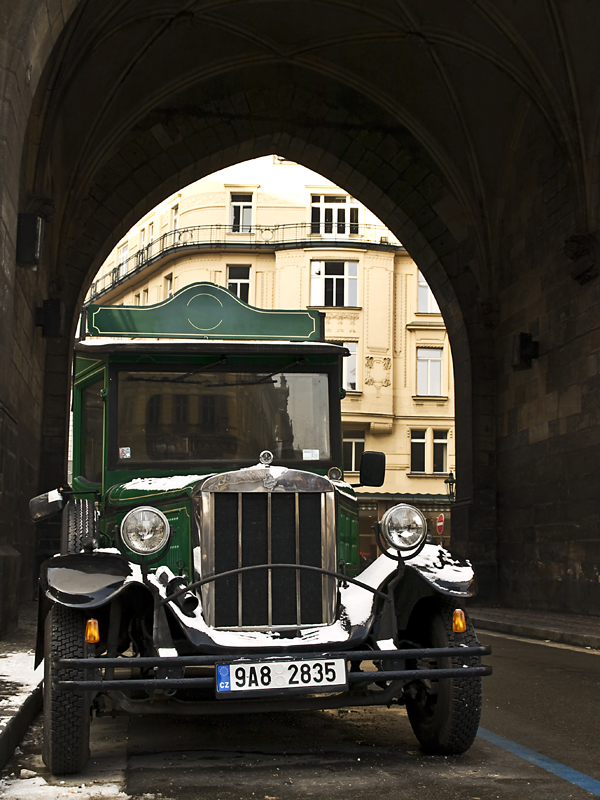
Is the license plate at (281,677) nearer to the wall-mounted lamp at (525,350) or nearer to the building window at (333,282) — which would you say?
the wall-mounted lamp at (525,350)

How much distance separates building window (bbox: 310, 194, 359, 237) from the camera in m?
35.3

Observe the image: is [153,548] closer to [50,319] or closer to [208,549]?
[208,549]

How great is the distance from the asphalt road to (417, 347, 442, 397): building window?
92.0 feet

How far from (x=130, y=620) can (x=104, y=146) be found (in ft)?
45.1

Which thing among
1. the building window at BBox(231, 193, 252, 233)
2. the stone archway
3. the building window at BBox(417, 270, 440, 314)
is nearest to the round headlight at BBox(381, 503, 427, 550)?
the stone archway

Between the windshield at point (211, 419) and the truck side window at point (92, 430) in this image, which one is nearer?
the windshield at point (211, 419)

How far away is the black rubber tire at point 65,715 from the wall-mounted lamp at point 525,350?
43.3 feet

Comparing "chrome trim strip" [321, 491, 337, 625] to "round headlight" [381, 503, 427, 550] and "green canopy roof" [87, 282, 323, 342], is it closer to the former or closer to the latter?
"round headlight" [381, 503, 427, 550]

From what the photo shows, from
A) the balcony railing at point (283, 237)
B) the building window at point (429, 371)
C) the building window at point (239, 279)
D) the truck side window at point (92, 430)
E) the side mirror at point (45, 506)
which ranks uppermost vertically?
Answer: the balcony railing at point (283, 237)

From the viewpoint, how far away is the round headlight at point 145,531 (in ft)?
14.5

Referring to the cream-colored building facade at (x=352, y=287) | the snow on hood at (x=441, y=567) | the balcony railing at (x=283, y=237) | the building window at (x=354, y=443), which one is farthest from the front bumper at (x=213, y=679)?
the balcony railing at (x=283, y=237)

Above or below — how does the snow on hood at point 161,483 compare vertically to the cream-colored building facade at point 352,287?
below

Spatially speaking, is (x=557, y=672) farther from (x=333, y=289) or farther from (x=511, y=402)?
(x=333, y=289)

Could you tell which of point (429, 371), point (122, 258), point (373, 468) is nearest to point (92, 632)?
point (373, 468)
